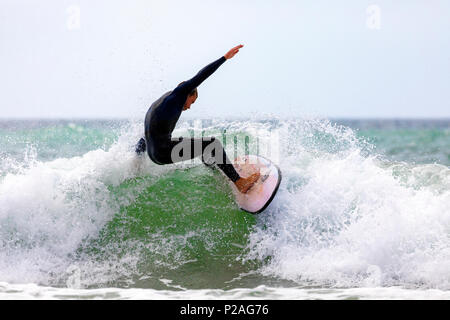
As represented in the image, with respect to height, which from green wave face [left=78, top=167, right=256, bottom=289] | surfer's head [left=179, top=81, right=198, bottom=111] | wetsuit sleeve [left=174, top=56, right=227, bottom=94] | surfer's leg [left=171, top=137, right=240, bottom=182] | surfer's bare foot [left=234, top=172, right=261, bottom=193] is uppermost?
wetsuit sleeve [left=174, top=56, right=227, bottom=94]

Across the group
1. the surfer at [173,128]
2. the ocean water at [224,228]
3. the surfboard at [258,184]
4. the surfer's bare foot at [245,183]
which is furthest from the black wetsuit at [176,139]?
the ocean water at [224,228]

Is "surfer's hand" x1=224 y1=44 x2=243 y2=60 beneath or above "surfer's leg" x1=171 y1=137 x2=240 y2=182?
above

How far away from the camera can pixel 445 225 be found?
5855 mm

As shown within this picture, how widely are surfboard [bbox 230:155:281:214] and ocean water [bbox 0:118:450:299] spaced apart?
180 mm

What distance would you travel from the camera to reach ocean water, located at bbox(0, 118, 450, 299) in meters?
5.06

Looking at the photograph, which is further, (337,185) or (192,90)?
(337,185)

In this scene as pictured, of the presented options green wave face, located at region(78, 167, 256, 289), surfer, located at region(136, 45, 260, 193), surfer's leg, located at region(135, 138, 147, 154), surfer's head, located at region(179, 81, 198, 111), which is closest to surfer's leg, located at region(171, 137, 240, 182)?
surfer, located at region(136, 45, 260, 193)

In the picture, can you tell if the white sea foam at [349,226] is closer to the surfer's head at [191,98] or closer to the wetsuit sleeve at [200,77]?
the surfer's head at [191,98]

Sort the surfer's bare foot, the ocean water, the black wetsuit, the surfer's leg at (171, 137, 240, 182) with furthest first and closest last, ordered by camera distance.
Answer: the surfer's bare foot
the surfer's leg at (171, 137, 240, 182)
the black wetsuit
the ocean water

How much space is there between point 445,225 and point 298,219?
163 centimetres

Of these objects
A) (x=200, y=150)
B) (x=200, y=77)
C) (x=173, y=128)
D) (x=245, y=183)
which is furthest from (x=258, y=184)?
(x=200, y=77)

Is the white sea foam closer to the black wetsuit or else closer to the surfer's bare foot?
the surfer's bare foot
